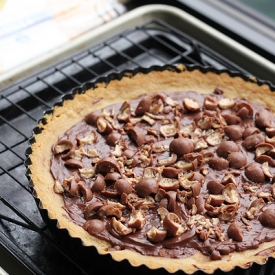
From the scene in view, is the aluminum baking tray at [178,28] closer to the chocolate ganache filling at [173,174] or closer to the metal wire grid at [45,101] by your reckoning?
the metal wire grid at [45,101]

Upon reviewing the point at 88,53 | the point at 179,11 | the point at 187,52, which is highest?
the point at 179,11

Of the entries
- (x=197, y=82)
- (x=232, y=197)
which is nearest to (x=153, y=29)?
(x=197, y=82)

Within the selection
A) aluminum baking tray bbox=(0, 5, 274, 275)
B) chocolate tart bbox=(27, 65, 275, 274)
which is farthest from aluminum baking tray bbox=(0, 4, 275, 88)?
chocolate tart bbox=(27, 65, 275, 274)

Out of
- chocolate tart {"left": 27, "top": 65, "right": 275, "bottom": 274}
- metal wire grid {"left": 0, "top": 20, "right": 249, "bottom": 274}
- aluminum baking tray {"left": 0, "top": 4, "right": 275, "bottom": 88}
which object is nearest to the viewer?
chocolate tart {"left": 27, "top": 65, "right": 275, "bottom": 274}

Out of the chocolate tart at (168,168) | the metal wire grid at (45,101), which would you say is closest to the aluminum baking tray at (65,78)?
the metal wire grid at (45,101)

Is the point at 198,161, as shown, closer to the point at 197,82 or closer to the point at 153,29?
the point at 197,82

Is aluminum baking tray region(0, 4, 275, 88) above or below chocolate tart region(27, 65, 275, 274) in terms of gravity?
above

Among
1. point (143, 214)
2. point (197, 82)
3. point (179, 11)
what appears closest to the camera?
point (143, 214)

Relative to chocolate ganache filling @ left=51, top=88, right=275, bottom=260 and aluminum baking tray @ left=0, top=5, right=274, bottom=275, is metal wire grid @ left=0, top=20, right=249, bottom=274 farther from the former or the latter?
chocolate ganache filling @ left=51, top=88, right=275, bottom=260
